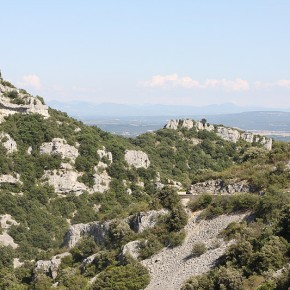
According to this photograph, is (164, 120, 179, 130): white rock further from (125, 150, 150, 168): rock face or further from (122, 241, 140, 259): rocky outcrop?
(122, 241, 140, 259): rocky outcrop

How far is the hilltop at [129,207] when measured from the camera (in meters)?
28.5

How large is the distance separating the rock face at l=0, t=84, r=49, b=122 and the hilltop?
13 cm

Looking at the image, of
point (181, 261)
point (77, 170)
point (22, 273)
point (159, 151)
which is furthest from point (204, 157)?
point (181, 261)

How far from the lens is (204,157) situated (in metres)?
77.2

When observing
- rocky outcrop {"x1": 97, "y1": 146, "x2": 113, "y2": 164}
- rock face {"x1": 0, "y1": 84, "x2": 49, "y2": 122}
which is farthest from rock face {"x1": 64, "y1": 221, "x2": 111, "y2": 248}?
rock face {"x1": 0, "y1": 84, "x2": 49, "y2": 122}

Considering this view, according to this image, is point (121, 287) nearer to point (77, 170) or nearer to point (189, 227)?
point (189, 227)

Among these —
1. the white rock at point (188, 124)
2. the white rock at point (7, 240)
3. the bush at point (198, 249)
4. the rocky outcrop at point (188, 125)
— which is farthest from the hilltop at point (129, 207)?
the white rock at point (188, 124)

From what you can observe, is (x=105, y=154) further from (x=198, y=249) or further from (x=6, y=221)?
(x=198, y=249)

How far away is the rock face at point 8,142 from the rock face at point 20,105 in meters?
3.70

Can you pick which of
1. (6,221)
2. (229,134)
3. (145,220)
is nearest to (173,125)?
(229,134)

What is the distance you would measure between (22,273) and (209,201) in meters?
14.8

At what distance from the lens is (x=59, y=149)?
66.6 meters

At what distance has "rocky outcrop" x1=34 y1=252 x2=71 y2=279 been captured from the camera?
3622cm

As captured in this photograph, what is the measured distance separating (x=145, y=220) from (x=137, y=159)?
36.6m
